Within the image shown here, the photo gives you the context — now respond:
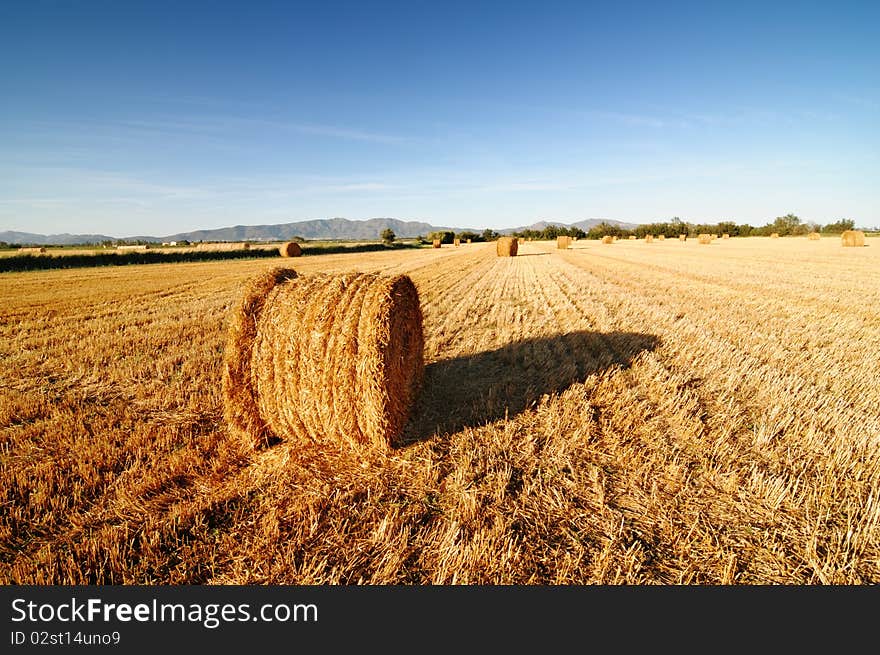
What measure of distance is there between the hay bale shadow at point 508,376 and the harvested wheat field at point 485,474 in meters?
0.04

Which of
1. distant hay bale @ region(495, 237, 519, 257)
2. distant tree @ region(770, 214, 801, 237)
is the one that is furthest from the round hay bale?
distant tree @ region(770, 214, 801, 237)

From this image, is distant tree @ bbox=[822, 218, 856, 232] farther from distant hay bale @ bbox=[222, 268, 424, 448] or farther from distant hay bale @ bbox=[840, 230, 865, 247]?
distant hay bale @ bbox=[222, 268, 424, 448]

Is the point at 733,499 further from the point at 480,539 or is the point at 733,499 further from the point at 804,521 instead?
the point at 480,539

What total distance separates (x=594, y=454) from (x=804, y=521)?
1.56 metres

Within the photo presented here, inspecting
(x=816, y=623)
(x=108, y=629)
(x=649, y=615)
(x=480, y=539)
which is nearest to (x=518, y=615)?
(x=480, y=539)

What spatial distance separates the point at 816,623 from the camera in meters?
2.32

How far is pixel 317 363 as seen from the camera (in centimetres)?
410

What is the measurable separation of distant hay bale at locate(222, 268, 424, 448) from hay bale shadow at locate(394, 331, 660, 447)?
0.59m

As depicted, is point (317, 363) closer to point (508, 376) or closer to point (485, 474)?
point (485, 474)

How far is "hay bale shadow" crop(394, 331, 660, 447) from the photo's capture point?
16.0 feet

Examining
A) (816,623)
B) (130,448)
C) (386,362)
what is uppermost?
(386,362)

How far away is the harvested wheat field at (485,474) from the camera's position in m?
2.73

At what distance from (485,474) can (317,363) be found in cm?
197

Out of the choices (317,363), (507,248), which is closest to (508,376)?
(317,363)
